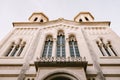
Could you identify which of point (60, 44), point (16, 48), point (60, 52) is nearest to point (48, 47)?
point (60, 44)

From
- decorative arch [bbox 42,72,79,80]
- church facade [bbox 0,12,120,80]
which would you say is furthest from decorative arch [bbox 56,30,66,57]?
decorative arch [bbox 42,72,79,80]

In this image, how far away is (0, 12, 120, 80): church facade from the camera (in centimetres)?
1202

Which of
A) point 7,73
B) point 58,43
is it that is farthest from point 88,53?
point 7,73

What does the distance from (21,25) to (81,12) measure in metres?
11.1

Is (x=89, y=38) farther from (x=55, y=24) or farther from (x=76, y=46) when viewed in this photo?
(x=55, y=24)

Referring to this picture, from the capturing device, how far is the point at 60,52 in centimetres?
1622

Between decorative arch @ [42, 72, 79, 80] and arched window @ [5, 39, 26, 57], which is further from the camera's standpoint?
arched window @ [5, 39, 26, 57]

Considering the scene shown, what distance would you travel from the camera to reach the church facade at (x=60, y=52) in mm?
12023

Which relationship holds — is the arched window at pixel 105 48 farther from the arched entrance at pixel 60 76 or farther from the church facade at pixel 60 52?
the arched entrance at pixel 60 76

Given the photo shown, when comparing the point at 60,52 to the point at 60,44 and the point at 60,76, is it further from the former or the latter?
the point at 60,76

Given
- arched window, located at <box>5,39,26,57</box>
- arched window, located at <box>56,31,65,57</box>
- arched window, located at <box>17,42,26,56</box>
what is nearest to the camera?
arched window, located at <box>56,31,65,57</box>

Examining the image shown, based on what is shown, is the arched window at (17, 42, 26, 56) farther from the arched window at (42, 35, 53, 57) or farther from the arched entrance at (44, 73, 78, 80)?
the arched entrance at (44, 73, 78, 80)

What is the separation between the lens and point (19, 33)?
19.7 meters

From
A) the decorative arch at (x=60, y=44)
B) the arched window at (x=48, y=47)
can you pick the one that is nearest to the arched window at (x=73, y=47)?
the decorative arch at (x=60, y=44)
